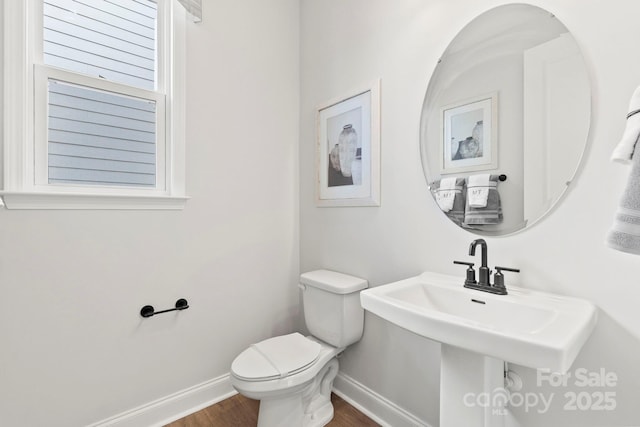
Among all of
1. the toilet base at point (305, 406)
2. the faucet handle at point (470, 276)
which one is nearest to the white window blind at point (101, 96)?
the toilet base at point (305, 406)

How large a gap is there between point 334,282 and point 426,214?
62 centimetres

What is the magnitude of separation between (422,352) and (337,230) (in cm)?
81

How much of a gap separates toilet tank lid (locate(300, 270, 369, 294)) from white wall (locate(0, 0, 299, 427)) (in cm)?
40

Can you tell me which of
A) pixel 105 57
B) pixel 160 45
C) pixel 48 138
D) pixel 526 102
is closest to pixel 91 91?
pixel 105 57

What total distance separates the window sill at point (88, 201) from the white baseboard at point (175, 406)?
1.04 m

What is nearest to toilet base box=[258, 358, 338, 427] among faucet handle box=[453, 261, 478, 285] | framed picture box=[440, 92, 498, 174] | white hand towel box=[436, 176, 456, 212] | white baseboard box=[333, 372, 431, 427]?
white baseboard box=[333, 372, 431, 427]

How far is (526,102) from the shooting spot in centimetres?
106

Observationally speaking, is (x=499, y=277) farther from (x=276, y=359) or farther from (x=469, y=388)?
(x=276, y=359)

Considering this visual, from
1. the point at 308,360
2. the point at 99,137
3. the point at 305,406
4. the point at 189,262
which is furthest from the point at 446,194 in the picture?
the point at 99,137

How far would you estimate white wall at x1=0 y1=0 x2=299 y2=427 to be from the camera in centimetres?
125

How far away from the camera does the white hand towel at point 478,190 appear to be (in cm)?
116

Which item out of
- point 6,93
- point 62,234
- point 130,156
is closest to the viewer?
point 6,93

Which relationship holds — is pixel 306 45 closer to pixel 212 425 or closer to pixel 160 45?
pixel 160 45

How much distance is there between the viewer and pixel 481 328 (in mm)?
732
